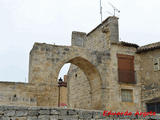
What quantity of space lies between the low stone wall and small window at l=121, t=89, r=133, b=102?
9.16 meters

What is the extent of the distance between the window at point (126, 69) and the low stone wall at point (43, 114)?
9277mm

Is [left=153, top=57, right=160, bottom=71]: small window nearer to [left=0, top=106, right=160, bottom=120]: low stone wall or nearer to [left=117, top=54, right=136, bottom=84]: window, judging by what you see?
[left=117, top=54, right=136, bottom=84]: window

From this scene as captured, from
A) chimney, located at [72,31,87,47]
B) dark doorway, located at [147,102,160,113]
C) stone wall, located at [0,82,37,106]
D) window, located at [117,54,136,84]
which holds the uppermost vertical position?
chimney, located at [72,31,87,47]

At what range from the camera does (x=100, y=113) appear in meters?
7.32

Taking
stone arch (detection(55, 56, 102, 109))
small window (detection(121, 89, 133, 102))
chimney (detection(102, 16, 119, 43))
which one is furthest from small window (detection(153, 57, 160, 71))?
stone arch (detection(55, 56, 102, 109))

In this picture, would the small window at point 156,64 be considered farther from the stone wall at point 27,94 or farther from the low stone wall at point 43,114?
the low stone wall at point 43,114

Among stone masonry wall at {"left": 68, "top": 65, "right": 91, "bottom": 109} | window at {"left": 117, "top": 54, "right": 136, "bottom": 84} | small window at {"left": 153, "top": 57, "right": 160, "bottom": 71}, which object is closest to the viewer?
small window at {"left": 153, "top": 57, "right": 160, "bottom": 71}

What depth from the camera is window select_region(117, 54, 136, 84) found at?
1634cm

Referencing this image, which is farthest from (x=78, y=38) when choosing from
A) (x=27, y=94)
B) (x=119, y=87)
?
(x=27, y=94)

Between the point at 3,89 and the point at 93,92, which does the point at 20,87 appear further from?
the point at 93,92

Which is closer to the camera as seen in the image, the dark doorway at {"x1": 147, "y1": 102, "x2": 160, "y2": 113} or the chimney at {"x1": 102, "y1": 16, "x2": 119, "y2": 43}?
the dark doorway at {"x1": 147, "y1": 102, "x2": 160, "y2": 113}

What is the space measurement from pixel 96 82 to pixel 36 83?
3.94m

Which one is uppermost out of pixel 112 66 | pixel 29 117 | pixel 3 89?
pixel 112 66

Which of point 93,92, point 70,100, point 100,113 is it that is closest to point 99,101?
point 93,92
